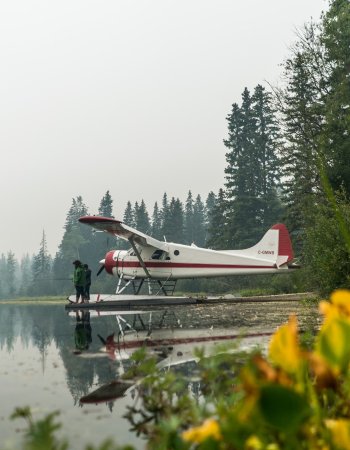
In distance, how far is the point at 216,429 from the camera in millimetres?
922

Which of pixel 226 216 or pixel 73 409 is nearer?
pixel 73 409

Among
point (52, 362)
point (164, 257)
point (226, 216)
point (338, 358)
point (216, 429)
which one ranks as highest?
point (226, 216)

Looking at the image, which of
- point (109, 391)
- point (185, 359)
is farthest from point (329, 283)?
point (109, 391)

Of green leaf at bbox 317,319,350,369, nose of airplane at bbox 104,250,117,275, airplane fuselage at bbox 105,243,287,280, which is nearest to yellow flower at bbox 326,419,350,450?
green leaf at bbox 317,319,350,369

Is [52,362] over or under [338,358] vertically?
under

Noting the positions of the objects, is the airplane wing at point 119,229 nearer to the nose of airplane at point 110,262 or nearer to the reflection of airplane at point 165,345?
the nose of airplane at point 110,262

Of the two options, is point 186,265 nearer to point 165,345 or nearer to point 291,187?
point 165,345

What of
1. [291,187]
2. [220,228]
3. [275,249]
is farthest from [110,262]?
[220,228]

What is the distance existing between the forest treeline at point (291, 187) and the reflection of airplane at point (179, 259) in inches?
45.8

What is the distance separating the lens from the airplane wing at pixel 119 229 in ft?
54.1

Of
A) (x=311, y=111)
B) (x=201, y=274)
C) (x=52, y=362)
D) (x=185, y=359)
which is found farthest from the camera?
(x=311, y=111)

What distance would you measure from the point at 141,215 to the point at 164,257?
73.1 m

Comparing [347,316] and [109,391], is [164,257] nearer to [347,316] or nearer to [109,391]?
[109,391]

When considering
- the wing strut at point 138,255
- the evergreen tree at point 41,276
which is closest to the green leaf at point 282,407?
the wing strut at point 138,255
